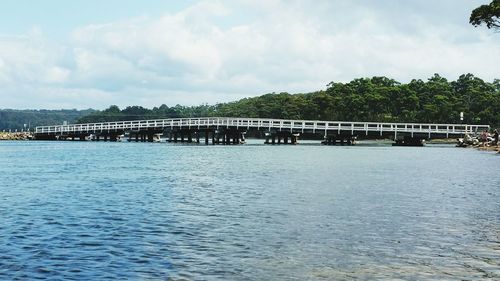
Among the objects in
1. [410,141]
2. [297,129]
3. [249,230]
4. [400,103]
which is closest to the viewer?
[249,230]

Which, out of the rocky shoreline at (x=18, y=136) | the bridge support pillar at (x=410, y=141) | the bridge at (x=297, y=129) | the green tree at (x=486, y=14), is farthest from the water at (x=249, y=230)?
the rocky shoreline at (x=18, y=136)

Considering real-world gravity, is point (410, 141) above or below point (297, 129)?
below

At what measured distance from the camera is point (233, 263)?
12500 mm

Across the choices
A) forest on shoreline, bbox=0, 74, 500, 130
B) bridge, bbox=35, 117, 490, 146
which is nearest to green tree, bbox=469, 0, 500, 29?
bridge, bbox=35, 117, 490, 146

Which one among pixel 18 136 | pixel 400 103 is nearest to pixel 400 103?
pixel 400 103

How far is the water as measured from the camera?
11984 millimetres

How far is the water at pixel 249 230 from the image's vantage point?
1198cm

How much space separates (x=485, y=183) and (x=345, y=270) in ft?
69.2

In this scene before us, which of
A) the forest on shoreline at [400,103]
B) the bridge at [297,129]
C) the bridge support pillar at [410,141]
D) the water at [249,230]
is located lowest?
the water at [249,230]

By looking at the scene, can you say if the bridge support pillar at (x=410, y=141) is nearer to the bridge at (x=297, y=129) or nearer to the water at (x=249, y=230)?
the bridge at (x=297, y=129)

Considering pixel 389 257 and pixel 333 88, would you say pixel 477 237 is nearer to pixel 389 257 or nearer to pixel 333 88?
pixel 389 257

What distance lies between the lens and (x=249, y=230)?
1639 centimetres

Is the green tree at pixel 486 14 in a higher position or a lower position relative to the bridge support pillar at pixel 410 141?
higher

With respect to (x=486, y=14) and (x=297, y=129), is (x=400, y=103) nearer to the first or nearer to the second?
(x=297, y=129)
